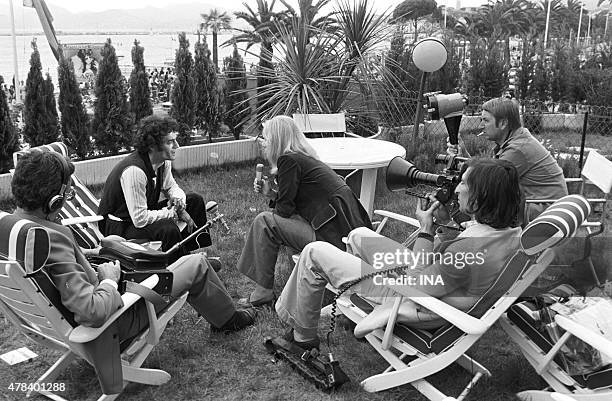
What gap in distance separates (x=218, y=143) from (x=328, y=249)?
4.62 meters

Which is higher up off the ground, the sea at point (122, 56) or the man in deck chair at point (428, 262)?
the sea at point (122, 56)

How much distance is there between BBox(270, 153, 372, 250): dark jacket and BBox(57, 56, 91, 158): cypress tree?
364cm

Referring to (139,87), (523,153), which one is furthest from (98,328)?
(139,87)

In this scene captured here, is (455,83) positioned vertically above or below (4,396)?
above

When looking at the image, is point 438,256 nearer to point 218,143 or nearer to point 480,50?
point 218,143

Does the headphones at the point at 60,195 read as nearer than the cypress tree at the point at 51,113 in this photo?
Yes

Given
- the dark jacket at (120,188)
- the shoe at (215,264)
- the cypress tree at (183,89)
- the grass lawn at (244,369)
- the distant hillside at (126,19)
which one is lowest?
the grass lawn at (244,369)

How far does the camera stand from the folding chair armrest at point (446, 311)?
2412 millimetres

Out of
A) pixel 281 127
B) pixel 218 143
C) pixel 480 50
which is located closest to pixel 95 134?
pixel 218 143

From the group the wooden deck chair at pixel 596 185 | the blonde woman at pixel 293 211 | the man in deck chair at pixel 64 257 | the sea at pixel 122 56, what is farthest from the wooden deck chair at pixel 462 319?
the sea at pixel 122 56

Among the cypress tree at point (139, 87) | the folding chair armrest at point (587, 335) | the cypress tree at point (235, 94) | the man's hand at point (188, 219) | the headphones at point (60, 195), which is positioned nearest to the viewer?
the folding chair armrest at point (587, 335)

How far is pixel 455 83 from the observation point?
10766 mm

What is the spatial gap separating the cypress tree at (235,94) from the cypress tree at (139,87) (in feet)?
3.45

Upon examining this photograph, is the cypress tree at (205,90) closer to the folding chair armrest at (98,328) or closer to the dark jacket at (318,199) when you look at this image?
the dark jacket at (318,199)
